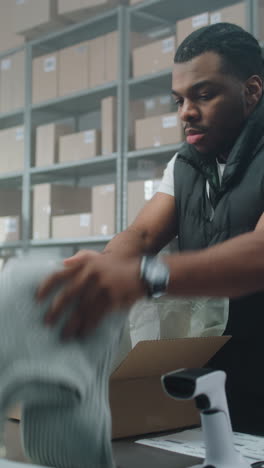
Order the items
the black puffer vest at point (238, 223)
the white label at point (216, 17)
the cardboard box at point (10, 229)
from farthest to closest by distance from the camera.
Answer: the cardboard box at point (10, 229)
the white label at point (216, 17)
the black puffer vest at point (238, 223)

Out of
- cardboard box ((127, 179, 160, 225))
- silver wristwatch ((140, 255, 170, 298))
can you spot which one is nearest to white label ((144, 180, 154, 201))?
cardboard box ((127, 179, 160, 225))

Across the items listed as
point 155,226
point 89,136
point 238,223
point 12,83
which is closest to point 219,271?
point 238,223

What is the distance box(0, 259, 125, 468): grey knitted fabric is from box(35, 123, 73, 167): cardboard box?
3.27 metres

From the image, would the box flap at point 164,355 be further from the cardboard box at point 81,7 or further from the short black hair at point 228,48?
the cardboard box at point 81,7

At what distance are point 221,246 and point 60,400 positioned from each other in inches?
9.5

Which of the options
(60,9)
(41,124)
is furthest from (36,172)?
(60,9)

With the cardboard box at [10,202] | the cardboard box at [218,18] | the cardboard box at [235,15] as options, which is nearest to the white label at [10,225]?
A: the cardboard box at [10,202]

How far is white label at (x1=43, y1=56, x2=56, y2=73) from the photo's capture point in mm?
3766

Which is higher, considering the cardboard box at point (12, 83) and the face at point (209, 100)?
the cardboard box at point (12, 83)

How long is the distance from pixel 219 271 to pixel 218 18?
8.51 feet

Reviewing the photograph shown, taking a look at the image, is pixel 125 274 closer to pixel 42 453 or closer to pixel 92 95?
pixel 42 453

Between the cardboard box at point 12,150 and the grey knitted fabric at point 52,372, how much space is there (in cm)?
350

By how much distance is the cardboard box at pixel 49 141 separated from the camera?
3.74 meters

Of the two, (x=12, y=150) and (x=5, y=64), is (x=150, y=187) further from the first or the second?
(x=5, y=64)
